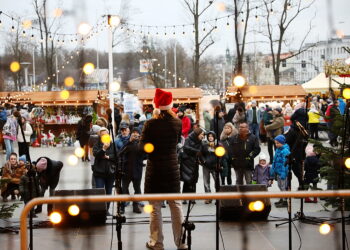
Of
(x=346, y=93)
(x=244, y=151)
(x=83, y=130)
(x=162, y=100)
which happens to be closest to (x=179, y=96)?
(x=83, y=130)

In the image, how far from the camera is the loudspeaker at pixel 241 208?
6.70m

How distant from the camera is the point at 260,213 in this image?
270 inches

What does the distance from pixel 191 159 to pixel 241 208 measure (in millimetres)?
1620

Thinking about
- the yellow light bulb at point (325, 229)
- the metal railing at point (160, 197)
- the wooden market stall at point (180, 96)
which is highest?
the wooden market stall at point (180, 96)

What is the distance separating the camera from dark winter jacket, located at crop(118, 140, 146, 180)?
7.70 meters

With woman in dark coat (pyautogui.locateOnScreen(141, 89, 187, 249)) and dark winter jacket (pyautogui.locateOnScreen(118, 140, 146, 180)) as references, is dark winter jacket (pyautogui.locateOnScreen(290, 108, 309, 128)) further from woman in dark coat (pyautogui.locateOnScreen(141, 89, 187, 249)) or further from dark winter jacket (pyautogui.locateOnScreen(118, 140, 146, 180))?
woman in dark coat (pyautogui.locateOnScreen(141, 89, 187, 249))

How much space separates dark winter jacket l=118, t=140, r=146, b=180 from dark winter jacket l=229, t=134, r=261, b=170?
62.4 inches

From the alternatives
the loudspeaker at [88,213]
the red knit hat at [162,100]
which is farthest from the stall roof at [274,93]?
the red knit hat at [162,100]

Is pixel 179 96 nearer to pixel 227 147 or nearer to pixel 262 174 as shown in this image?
pixel 227 147

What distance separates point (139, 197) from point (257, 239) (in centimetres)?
269

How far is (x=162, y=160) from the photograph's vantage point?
523 cm

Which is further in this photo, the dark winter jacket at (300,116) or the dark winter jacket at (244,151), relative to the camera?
the dark winter jacket at (300,116)

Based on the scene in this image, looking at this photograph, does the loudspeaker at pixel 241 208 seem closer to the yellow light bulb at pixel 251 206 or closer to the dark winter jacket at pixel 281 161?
the yellow light bulb at pixel 251 206

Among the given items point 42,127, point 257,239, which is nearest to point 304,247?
point 257,239
